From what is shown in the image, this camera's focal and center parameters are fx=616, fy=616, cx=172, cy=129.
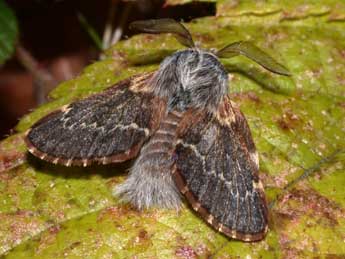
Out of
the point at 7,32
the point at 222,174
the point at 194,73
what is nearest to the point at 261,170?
the point at 222,174

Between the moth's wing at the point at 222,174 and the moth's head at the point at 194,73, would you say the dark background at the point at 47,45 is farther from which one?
the moth's wing at the point at 222,174

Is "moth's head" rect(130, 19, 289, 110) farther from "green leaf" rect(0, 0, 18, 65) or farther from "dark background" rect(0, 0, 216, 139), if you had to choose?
"dark background" rect(0, 0, 216, 139)

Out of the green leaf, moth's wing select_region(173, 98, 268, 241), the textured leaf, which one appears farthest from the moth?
the green leaf

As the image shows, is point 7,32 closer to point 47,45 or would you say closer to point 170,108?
point 47,45

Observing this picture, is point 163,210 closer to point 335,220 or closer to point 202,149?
point 202,149

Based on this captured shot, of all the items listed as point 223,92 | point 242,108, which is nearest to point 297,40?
point 242,108

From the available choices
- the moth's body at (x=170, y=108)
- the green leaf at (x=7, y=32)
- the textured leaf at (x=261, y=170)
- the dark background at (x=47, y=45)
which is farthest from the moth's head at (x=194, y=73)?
the dark background at (x=47, y=45)

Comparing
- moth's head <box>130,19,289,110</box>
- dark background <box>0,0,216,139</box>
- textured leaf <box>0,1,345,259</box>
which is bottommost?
dark background <box>0,0,216,139</box>
